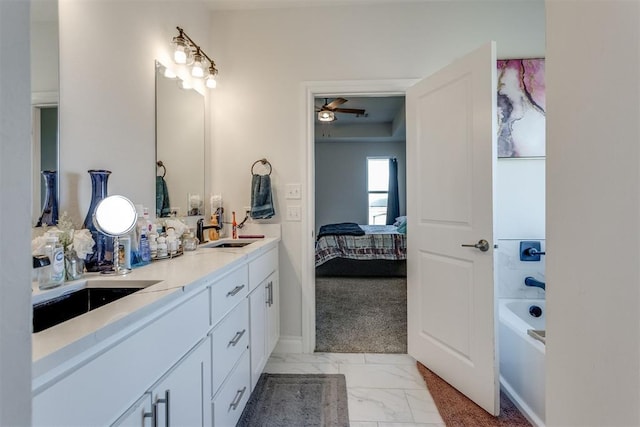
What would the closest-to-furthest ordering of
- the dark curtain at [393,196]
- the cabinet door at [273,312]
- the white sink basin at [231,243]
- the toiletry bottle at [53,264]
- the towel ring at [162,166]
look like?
1. the toiletry bottle at [53,264]
2. the towel ring at [162,166]
3. the cabinet door at [273,312]
4. the white sink basin at [231,243]
5. the dark curtain at [393,196]

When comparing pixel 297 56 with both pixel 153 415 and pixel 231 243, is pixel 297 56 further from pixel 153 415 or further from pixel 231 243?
pixel 153 415

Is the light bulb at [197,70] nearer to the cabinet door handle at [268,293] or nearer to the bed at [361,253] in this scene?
the cabinet door handle at [268,293]

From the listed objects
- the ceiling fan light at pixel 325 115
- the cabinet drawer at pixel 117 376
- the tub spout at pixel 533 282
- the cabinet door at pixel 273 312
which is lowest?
the cabinet door at pixel 273 312

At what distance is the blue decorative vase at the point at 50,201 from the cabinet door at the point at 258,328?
36.2 inches

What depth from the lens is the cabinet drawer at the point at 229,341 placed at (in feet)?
3.99

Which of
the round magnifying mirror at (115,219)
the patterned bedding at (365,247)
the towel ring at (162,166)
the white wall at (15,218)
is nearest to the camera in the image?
the white wall at (15,218)

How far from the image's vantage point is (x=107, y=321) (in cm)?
68

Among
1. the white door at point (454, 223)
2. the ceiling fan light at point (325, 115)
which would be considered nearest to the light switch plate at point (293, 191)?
the white door at point (454, 223)

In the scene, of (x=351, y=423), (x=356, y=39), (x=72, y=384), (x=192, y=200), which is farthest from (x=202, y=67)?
(x=351, y=423)

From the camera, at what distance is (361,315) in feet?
9.91

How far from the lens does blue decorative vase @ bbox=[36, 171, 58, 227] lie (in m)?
1.16

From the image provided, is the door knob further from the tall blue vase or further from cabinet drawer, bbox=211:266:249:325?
the tall blue vase

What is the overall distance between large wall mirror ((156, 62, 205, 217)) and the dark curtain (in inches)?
198

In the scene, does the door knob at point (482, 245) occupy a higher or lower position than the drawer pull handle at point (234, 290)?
higher
